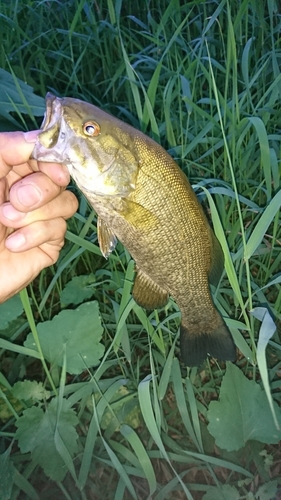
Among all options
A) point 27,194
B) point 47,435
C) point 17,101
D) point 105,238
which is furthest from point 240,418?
point 17,101

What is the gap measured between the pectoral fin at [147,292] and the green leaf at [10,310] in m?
0.52

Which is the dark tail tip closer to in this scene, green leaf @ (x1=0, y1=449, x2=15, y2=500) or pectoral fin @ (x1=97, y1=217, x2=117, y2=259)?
pectoral fin @ (x1=97, y1=217, x2=117, y2=259)

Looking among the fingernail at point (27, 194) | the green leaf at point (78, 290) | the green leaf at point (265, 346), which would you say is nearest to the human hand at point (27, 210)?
the fingernail at point (27, 194)

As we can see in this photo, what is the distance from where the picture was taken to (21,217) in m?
1.57

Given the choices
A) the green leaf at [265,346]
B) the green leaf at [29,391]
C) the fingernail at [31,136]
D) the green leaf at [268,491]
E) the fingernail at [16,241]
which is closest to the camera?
the green leaf at [265,346]

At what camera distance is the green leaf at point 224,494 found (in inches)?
73.2

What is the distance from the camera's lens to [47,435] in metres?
1.88

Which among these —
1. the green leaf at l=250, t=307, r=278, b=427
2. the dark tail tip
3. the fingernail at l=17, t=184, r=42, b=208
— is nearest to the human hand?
the fingernail at l=17, t=184, r=42, b=208

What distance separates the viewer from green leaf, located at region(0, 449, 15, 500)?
5.94ft

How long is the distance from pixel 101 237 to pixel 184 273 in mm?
255

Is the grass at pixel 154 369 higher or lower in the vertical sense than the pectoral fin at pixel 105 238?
lower

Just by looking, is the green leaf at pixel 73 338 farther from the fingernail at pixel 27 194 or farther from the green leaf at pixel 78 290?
the fingernail at pixel 27 194

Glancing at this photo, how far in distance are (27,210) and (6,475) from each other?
3.11ft

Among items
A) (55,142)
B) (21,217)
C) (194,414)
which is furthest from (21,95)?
(194,414)
